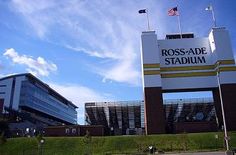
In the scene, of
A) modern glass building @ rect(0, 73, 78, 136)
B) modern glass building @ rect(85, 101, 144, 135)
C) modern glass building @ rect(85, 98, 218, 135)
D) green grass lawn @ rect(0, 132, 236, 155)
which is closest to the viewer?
green grass lawn @ rect(0, 132, 236, 155)

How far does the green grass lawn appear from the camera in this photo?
50.3 metres

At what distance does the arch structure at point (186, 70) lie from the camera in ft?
191

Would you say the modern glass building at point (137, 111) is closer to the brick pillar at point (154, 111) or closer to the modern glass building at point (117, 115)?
the modern glass building at point (117, 115)

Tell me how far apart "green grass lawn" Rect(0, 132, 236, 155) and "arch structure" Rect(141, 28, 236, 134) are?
4551 mm

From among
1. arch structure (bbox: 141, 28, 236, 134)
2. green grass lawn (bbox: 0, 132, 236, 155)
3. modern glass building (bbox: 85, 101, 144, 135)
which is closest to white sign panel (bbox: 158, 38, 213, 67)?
arch structure (bbox: 141, 28, 236, 134)

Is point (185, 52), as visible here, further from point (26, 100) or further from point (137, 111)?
point (26, 100)

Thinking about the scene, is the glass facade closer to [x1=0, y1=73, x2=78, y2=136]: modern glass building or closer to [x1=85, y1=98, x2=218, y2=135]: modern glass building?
[x1=0, y1=73, x2=78, y2=136]: modern glass building

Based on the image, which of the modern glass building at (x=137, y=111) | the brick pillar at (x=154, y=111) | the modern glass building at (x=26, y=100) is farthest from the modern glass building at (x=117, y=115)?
the modern glass building at (x=26, y=100)

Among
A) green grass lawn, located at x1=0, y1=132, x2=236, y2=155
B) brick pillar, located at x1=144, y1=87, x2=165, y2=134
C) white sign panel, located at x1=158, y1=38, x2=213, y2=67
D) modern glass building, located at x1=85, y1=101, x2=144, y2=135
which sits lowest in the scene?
green grass lawn, located at x1=0, y1=132, x2=236, y2=155

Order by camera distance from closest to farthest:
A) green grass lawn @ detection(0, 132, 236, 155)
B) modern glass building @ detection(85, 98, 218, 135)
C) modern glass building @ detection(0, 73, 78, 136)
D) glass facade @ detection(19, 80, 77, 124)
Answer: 1. green grass lawn @ detection(0, 132, 236, 155)
2. modern glass building @ detection(85, 98, 218, 135)
3. modern glass building @ detection(0, 73, 78, 136)
4. glass facade @ detection(19, 80, 77, 124)

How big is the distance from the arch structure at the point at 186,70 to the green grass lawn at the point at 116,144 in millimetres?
4551

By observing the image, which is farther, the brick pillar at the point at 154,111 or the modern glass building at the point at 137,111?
the modern glass building at the point at 137,111

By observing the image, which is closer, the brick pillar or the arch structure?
the brick pillar

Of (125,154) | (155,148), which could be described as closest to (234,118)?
(155,148)
